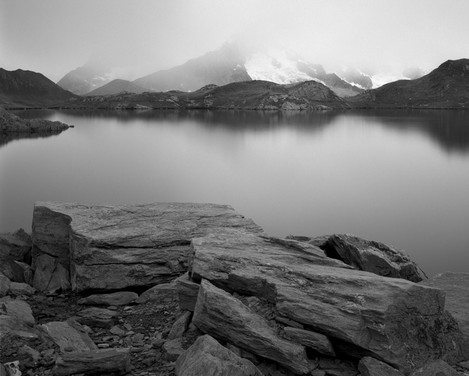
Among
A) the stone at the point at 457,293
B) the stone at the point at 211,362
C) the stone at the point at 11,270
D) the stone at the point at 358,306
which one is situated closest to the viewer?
the stone at the point at 211,362

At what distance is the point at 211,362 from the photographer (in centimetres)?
834

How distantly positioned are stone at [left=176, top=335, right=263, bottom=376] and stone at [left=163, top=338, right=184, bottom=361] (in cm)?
85

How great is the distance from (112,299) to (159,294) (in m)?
1.54

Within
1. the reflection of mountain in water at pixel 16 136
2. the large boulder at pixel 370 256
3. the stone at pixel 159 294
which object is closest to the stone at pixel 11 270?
the stone at pixel 159 294

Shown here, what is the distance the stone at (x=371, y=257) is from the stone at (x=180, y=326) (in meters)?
5.85

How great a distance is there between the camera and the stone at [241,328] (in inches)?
350

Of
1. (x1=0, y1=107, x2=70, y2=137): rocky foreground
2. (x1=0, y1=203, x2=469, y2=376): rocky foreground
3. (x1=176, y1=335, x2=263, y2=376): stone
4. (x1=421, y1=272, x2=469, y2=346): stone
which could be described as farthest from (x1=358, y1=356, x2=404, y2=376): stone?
(x1=0, y1=107, x2=70, y2=137): rocky foreground

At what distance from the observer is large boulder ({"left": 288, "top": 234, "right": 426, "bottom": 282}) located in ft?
47.2

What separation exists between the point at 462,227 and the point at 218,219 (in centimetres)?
1603

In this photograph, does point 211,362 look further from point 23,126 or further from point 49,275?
point 23,126

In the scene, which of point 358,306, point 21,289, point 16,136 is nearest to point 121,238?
point 21,289

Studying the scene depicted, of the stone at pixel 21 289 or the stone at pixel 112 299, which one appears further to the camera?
the stone at pixel 21 289

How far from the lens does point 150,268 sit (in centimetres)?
1539

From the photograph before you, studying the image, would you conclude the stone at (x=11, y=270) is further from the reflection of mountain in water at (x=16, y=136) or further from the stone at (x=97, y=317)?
the reflection of mountain in water at (x=16, y=136)
